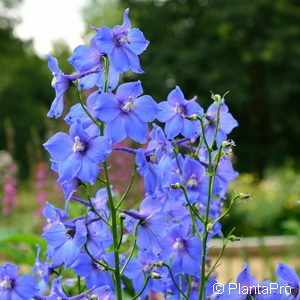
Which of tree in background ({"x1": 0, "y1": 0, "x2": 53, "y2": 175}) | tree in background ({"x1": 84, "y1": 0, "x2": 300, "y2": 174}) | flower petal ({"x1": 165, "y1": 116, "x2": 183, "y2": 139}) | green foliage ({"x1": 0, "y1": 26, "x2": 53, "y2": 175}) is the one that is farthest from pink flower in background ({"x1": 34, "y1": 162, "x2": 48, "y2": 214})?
green foliage ({"x1": 0, "y1": 26, "x2": 53, "y2": 175})

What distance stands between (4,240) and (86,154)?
57cm

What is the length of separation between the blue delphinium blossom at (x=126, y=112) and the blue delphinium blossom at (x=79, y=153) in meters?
0.04

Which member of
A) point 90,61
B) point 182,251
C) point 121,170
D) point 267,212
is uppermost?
point 267,212

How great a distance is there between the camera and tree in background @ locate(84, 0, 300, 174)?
16.0 metres

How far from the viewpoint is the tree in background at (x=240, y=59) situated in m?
16.0

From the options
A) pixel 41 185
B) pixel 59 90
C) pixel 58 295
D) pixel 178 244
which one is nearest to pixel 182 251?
pixel 178 244

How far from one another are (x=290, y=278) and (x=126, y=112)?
34 cm

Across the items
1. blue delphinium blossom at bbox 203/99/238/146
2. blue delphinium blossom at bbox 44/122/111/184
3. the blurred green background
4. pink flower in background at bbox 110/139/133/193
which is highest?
the blurred green background

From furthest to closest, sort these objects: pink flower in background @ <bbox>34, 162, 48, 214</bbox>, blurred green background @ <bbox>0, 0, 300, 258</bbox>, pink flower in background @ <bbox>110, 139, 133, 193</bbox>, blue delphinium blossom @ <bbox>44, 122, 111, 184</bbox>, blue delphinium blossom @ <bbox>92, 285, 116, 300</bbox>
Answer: blurred green background @ <bbox>0, 0, 300, 258</bbox> < pink flower in background @ <bbox>34, 162, 48, 214</bbox> < pink flower in background @ <bbox>110, 139, 133, 193</bbox> < blue delphinium blossom @ <bbox>92, 285, 116, 300</bbox> < blue delphinium blossom @ <bbox>44, 122, 111, 184</bbox>

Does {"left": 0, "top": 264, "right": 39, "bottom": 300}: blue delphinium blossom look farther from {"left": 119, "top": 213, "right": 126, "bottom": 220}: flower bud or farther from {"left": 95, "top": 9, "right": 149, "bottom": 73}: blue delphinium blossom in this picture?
{"left": 95, "top": 9, "right": 149, "bottom": 73}: blue delphinium blossom

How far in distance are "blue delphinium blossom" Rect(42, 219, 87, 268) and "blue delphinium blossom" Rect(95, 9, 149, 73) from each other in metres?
0.26

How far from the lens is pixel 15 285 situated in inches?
38.2

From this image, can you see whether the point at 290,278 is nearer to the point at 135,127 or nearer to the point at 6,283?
the point at 135,127

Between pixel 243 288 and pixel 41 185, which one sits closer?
pixel 243 288
